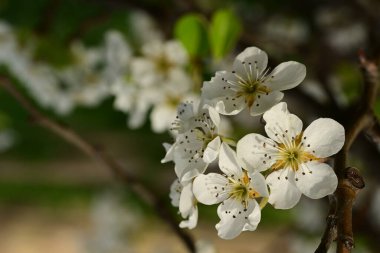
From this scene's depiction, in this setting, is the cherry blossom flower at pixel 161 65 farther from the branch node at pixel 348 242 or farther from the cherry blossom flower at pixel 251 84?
the branch node at pixel 348 242

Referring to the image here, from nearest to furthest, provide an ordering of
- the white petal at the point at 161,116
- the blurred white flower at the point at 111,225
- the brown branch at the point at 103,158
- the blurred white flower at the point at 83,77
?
the brown branch at the point at 103,158 < the white petal at the point at 161,116 < the blurred white flower at the point at 83,77 < the blurred white flower at the point at 111,225

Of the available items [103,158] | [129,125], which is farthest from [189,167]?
[129,125]

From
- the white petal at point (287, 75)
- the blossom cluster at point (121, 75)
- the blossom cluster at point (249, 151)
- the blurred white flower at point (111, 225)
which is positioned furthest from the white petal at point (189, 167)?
the blurred white flower at point (111, 225)

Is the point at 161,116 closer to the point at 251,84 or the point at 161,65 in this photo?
the point at 161,65

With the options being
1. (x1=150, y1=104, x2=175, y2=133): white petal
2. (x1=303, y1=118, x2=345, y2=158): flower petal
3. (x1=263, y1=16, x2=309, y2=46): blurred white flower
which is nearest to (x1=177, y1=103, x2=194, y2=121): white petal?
(x1=303, y1=118, x2=345, y2=158): flower petal

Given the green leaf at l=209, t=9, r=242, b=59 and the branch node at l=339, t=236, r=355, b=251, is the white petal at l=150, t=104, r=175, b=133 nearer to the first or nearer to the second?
the green leaf at l=209, t=9, r=242, b=59

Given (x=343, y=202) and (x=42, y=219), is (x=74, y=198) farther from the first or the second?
(x=343, y=202)
